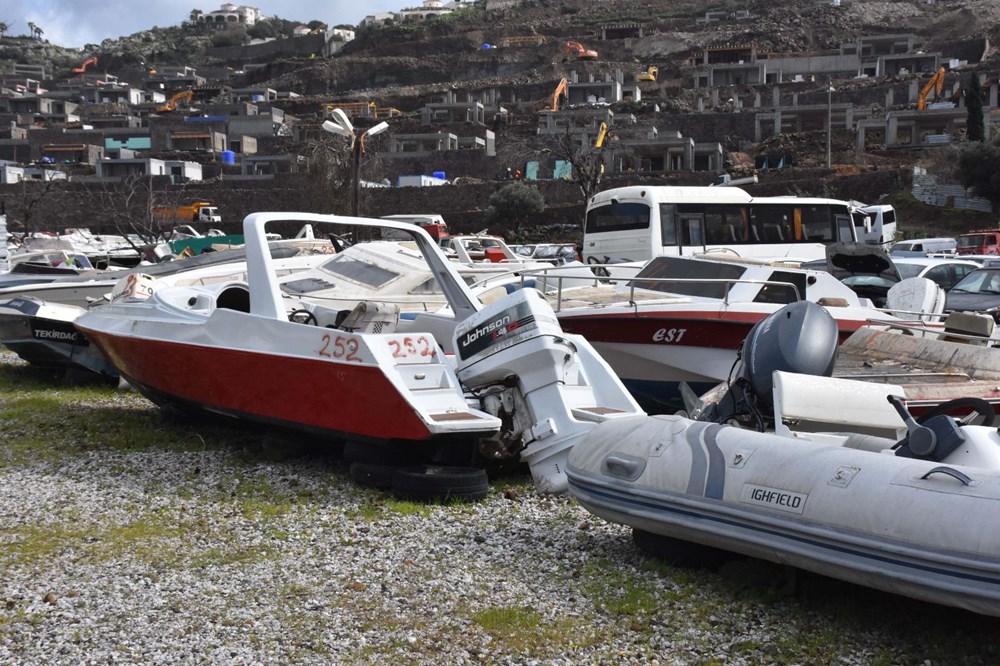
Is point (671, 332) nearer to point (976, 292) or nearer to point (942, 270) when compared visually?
point (976, 292)

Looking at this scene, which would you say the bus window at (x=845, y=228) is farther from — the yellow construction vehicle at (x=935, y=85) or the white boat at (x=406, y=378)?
the yellow construction vehicle at (x=935, y=85)

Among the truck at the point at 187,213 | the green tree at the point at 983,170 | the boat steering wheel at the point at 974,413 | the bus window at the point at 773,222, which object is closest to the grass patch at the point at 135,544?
the boat steering wheel at the point at 974,413

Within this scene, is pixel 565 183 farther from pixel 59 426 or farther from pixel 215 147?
pixel 59 426

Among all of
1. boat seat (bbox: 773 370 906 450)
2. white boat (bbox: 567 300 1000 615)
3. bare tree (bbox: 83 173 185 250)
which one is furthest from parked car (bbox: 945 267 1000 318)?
bare tree (bbox: 83 173 185 250)

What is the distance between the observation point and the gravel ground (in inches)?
155

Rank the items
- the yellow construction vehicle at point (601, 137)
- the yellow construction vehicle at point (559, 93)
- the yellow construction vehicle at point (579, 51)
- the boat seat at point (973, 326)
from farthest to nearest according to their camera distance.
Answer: the yellow construction vehicle at point (579, 51), the yellow construction vehicle at point (559, 93), the yellow construction vehicle at point (601, 137), the boat seat at point (973, 326)

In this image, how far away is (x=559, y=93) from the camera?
84875 millimetres

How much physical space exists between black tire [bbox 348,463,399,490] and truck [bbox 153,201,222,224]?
2051 inches

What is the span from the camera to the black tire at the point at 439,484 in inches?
236

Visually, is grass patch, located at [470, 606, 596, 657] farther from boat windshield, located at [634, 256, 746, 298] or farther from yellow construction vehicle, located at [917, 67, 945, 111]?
yellow construction vehicle, located at [917, 67, 945, 111]

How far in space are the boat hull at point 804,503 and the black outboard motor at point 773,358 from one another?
1.24m

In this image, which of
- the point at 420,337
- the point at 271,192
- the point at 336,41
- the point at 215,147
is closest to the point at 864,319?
the point at 420,337

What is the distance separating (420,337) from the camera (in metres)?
6.43

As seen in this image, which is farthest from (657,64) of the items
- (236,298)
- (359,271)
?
(236,298)
